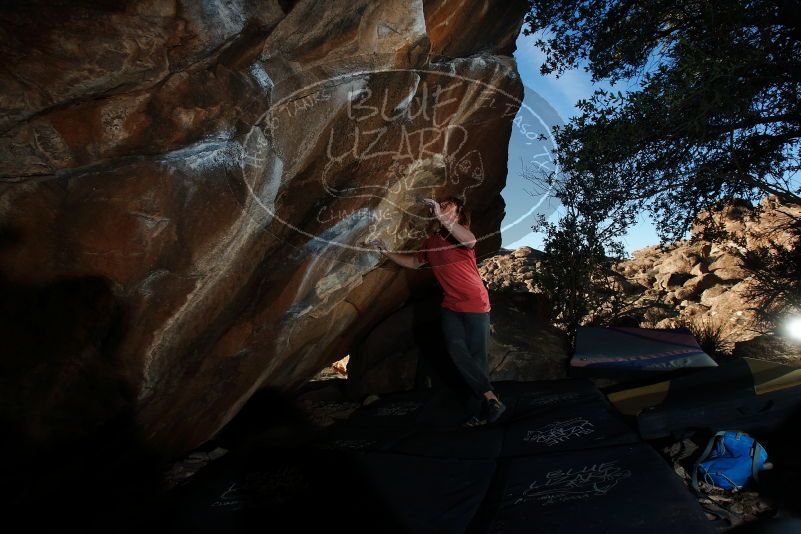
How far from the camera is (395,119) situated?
4.35 meters

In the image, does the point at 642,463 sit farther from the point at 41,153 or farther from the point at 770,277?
the point at 770,277

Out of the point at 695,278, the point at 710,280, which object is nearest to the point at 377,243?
the point at 710,280

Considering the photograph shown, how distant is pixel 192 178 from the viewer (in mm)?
3098

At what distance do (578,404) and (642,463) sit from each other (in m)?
1.45

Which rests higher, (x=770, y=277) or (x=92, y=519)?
(x=770, y=277)

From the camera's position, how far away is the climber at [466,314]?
4.04 metres

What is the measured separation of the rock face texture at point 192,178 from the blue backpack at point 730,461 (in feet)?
11.6

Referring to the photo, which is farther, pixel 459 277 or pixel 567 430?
pixel 459 277

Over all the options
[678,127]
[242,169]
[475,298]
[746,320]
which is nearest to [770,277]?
[746,320]

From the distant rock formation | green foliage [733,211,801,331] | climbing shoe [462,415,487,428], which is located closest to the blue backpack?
climbing shoe [462,415,487,428]

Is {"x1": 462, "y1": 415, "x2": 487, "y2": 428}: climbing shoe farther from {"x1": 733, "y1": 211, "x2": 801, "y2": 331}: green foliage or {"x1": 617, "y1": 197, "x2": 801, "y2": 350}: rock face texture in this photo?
{"x1": 733, "y1": 211, "x2": 801, "y2": 331}: green foliage

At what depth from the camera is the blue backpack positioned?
2.67 m

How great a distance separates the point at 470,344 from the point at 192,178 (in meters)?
2.87

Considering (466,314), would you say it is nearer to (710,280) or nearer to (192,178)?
(192,178)
